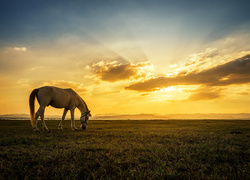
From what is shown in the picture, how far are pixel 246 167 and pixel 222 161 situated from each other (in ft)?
1.91

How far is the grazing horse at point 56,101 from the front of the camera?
1101 centimetres

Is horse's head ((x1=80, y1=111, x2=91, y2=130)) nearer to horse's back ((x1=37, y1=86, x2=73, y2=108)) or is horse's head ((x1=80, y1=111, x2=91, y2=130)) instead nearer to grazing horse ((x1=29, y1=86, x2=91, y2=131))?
grazing horse ((x1=29, y1=86, x2=91, y2=131))

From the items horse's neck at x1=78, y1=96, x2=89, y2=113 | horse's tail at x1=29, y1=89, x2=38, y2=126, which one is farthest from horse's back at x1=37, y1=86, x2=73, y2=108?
horse's neck at x1=78, y1=96, x2=89, y2=113

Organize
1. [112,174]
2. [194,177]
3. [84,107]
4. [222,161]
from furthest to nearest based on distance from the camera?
[84,107], [222,161], [112,174], [194,177]

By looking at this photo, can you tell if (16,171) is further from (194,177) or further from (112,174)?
A: (194,177)

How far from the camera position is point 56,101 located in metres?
11.9

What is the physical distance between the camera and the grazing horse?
11.0m

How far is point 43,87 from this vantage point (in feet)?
37.5

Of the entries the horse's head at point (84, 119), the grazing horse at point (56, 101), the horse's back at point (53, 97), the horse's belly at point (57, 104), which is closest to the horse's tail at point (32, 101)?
the grazing horse at point (56, 101)

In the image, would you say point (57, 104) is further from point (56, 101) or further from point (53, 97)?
point (53, 97)

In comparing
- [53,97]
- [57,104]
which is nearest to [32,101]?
[53,97]

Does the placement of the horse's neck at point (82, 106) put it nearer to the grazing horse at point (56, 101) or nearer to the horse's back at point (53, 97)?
the grazing horse at point (56, 101)

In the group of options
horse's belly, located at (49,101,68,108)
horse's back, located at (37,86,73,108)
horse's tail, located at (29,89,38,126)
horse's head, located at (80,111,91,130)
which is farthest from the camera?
horse's head, located at (80,111,91,130)

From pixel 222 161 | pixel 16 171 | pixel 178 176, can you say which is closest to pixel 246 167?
pixel 222 161
